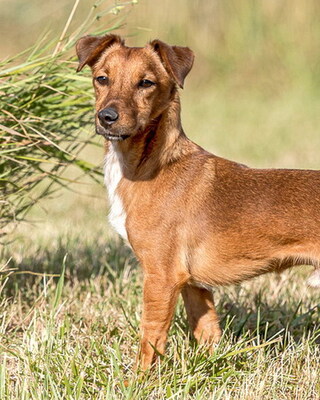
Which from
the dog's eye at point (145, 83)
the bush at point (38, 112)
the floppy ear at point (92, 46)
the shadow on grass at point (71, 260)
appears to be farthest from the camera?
the shadow on grass at point (71, 260)

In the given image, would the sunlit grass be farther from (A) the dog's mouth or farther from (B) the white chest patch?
(A) the dog's mouth

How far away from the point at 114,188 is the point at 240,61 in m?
11.1

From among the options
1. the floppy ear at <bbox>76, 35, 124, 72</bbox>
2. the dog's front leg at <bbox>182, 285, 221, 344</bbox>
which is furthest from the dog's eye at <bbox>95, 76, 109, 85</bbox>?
the dog's front leg at <bbox>182, 285, 221, 344</bbox>

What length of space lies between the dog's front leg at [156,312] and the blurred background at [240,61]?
7621 mm

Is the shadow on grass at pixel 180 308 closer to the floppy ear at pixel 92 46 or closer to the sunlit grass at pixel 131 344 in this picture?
the sunlit grass at pixel 131 344

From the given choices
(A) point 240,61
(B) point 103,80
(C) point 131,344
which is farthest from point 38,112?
(A) point 240,61

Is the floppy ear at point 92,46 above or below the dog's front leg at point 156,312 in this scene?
above

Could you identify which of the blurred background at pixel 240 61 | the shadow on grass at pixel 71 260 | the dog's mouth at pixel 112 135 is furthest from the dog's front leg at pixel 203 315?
the blurred background at pixel 240 61

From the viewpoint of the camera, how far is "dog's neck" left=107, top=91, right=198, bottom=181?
3912 mm

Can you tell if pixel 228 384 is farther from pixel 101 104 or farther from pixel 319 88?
pixel 319 88

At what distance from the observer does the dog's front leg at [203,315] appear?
13.6 feet

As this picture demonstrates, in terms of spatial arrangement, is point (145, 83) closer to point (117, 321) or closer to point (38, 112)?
point (38, 112)

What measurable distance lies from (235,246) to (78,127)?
1698 millimetres

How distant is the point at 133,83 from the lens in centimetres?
379
